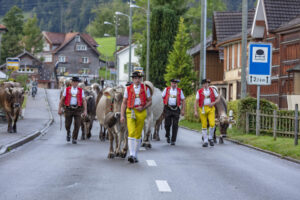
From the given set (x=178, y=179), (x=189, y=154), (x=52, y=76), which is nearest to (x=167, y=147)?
(x=189, y=154)

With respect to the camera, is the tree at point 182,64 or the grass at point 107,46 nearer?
the tree at point 182,64

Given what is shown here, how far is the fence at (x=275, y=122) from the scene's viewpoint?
2091 centimetres

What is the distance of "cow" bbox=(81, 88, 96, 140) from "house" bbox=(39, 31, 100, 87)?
332 feet

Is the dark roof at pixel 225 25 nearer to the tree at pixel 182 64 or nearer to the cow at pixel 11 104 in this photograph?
the tree at pixel 182 64

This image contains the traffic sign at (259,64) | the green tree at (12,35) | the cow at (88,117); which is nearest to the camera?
the traffic sign at (259,64)

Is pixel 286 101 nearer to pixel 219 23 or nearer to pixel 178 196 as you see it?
pixel 219 23

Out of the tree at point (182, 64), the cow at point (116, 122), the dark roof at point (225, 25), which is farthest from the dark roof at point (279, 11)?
the cow at point (116, 122)

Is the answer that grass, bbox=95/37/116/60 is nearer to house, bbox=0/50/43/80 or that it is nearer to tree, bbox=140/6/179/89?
house, bbox=0/50/43/80

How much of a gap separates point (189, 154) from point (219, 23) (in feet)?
128

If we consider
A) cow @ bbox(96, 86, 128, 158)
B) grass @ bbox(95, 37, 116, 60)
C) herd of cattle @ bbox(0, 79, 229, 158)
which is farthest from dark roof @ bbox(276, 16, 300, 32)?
grass @ bbox(95, 37, 116, 60)

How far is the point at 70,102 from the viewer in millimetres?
18656

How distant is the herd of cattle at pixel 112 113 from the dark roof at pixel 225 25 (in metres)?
31.2

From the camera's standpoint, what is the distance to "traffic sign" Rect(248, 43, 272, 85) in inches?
798

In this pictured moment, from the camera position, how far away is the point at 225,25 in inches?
2121
